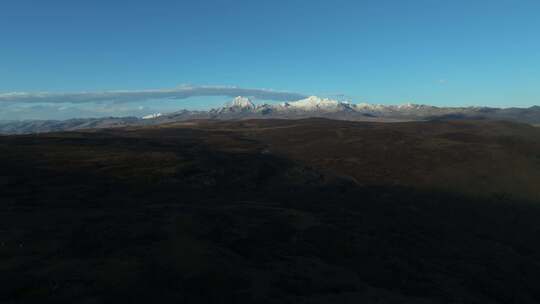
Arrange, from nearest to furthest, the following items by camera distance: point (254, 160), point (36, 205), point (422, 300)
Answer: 1. point (422, 300)
2. point (36, 205)
3. point (254, 160)

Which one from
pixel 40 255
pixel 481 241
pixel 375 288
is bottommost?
pixel 481 241

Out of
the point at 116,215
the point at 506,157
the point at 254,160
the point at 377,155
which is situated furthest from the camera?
the point at 377,155

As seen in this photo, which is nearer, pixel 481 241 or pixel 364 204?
pixel 481 241

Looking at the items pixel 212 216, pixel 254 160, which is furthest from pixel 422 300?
pixel 254 160

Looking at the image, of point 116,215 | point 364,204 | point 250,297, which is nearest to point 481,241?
point 364,204

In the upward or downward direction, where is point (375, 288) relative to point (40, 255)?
downward

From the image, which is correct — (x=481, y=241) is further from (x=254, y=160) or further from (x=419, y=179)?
(x=254, y=160)

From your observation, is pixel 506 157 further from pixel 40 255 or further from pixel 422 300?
pixel 40 255
